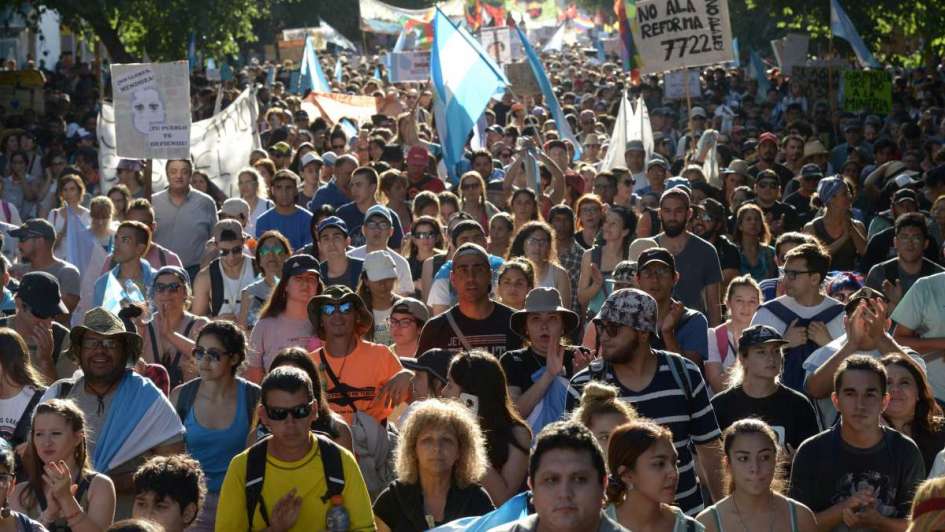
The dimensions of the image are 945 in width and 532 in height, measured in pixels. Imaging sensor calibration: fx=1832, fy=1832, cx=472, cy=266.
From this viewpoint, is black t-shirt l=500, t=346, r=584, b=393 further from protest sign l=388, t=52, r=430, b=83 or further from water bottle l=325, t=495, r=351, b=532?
protest sign l=388, t=52, r=430, b=83

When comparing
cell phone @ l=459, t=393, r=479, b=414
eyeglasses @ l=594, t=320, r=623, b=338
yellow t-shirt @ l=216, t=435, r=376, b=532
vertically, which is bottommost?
yellow t-shirt @ l=216, t=435, r=376, b=532

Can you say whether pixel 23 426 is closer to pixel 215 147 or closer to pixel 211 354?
pixel 211 354

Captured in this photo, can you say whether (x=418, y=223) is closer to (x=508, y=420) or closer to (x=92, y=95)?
(x=508, y=420)

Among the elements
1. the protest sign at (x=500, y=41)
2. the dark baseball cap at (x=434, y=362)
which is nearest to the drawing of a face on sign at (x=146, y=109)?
the dark baseball cap at (x=434, y=362)

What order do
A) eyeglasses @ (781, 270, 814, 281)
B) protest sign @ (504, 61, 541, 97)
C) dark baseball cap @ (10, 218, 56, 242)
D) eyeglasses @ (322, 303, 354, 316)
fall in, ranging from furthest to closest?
protest sign @ (504, 61, 541, 97), dark baseball cap @ (10, 218, 56, 242), eyeglasses @ (781, 270, 814, 281), eyeglasses @ (322, 303, 354, 316)

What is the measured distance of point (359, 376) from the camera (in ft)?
27.0

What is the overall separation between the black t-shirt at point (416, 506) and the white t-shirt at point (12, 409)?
2.01m

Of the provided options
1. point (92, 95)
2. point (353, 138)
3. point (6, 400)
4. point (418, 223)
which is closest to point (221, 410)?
point (6, 400)

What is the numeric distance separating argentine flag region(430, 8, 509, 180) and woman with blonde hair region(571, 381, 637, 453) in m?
10.3

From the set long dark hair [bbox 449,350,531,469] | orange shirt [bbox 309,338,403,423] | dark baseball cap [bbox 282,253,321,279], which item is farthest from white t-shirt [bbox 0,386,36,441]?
long dark hair [bbox 449,350,531,469]

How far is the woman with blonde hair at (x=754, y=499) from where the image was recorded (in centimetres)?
627

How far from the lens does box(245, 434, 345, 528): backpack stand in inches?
245

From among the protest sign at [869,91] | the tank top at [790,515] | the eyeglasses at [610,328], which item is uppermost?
the protest sign at [869,91]

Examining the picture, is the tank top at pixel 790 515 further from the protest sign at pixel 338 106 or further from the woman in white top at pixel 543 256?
the protest sign at pixel 338 106
